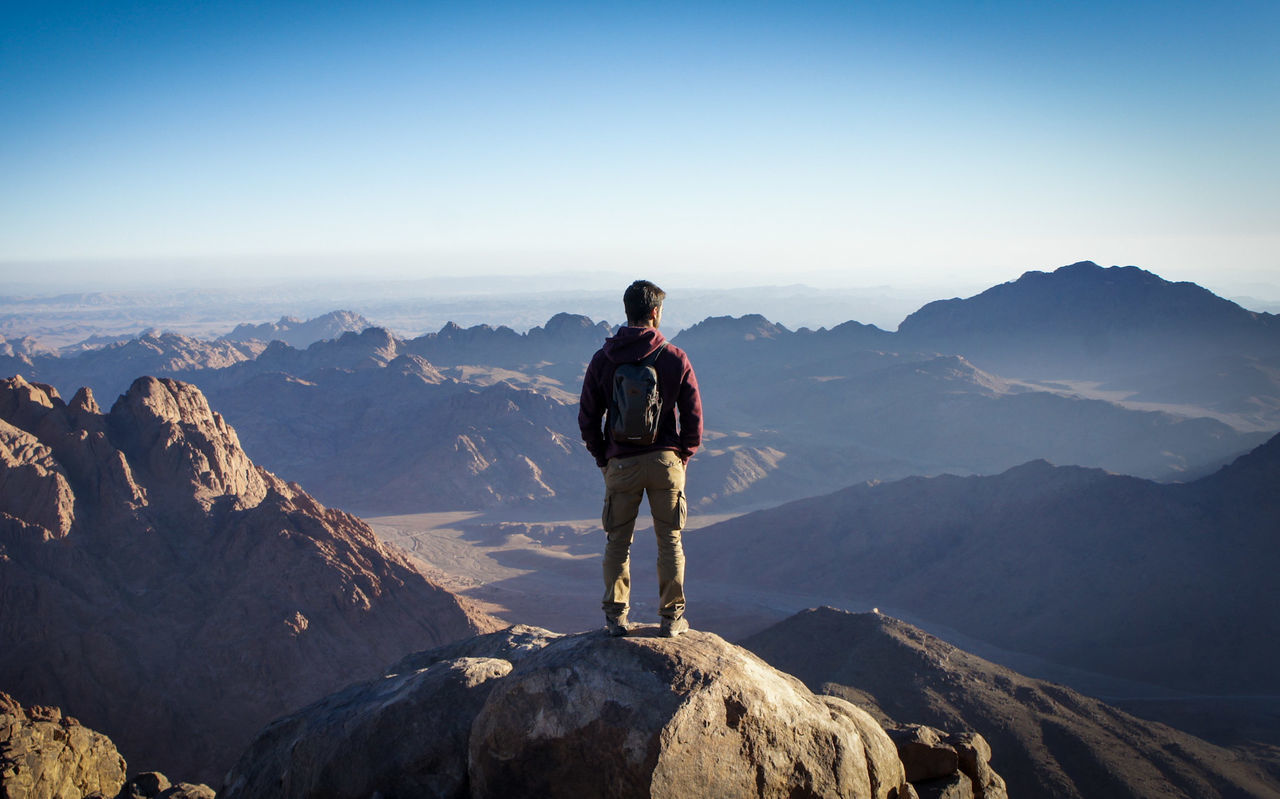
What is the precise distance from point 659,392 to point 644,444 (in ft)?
1.64

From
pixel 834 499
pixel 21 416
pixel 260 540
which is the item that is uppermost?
pixel 21 416

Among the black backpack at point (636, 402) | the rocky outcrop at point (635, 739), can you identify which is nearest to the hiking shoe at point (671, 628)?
the rocky outcrop at point (635, 739)

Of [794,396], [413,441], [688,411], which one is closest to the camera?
[688,411]

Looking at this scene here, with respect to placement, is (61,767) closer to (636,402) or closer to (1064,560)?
(636,402)

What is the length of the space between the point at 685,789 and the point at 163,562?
35.1 metres

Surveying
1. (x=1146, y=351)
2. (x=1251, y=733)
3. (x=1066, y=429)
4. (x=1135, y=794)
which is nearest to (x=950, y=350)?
(x=1146, y=351)

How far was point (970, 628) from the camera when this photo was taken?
158 ft

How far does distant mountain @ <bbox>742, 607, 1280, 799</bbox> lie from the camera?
929 inches

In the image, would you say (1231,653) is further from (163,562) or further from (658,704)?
(163,562)

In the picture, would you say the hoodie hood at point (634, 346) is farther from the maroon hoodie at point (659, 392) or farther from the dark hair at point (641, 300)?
the dark hair at point (641, 300)

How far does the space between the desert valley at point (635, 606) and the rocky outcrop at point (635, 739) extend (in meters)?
0.03

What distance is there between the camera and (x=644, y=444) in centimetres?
689

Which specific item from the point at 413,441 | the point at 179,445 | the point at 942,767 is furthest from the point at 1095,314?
the point at 942,767

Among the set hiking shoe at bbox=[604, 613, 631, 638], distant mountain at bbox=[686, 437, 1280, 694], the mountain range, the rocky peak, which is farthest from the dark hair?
the mountain range
